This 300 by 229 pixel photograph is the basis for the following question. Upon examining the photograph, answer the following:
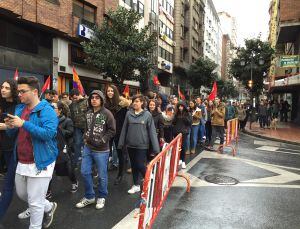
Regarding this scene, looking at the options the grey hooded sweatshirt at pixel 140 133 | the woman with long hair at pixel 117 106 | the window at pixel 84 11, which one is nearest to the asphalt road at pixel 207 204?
the woman with long hair at pixel 117 106

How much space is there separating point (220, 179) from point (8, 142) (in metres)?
4.34

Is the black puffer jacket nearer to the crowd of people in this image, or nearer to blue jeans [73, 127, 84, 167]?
the crowd of people

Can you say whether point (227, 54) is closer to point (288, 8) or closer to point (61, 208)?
point (288, 8)

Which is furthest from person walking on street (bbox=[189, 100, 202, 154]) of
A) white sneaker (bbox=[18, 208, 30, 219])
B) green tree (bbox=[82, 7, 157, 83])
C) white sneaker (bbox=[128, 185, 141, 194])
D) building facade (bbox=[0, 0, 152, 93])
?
green tree (bbox=[82, 7, 157, 83])

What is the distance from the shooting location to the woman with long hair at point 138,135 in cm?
580

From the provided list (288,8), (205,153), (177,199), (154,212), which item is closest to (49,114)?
(154,212)

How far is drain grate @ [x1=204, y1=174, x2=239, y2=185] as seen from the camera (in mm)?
6952

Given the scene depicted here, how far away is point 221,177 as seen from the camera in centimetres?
744

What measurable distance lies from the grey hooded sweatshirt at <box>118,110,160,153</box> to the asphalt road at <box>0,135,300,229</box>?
873 mm

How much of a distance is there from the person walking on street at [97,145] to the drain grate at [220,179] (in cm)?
276

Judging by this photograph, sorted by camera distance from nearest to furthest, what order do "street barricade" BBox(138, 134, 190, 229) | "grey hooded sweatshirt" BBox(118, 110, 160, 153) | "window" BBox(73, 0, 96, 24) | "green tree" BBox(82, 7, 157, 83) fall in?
"street barricade" BBox(138, 134, 190, 229) < "grey hooded sweatshirt" BBox(118, 110, 160, 153) < "green tree" BBox(82, 7, 157, 83) < "window" BBox(73, 0, 96, 24)

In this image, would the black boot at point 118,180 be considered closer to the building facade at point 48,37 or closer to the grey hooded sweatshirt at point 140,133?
the grey hooded sweatshirt at point 140,133

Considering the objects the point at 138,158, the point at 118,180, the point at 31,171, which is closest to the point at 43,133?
the point at 31,171

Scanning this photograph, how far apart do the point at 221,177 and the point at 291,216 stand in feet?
7.95
